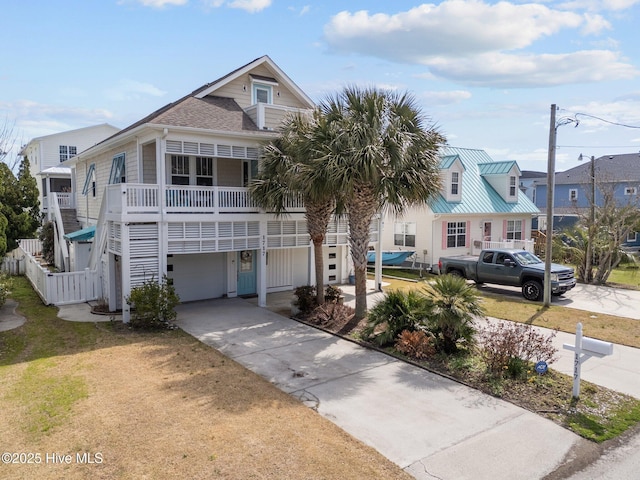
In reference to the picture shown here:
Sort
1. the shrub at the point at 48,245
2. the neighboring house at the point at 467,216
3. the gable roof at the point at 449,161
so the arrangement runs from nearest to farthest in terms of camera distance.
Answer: the shrub at the point at 48,245 → the neighboring house at the point at 467,216 → the gable roof at the point at 449,161

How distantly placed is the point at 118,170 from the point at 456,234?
17512mm

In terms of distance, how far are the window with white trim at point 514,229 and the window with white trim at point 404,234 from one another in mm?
6840

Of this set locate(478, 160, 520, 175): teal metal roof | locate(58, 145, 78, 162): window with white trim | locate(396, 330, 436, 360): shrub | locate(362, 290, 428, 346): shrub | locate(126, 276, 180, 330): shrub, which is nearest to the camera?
locate(396, 330, 436, 360): shrub

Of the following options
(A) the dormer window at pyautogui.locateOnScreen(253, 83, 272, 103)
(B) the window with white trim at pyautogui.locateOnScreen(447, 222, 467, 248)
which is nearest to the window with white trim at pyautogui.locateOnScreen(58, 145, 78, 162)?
(A) the dormer window at pyautogui.locateOnScreen(253, 83, 272, 103)

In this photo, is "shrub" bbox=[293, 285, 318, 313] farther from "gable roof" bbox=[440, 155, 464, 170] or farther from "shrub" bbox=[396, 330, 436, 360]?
"gable roof" bbox=[440, 155, 464, 170]

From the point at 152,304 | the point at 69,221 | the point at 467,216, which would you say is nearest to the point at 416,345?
the point at 152,304

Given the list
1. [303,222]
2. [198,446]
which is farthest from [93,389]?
[303,222]

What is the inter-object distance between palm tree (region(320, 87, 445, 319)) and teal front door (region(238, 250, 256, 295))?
6028 millimetres

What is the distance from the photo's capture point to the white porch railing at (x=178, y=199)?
13062 mm

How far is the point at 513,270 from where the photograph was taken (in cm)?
1817

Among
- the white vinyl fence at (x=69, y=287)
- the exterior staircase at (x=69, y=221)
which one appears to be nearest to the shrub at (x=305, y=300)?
the white vinyl fence at (x=69, y=287)

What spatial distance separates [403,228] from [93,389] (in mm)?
20428

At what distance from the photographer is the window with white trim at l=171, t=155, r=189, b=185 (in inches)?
639

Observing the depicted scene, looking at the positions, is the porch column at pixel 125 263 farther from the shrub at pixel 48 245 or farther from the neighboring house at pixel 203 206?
the shrub at pixel 48 245
